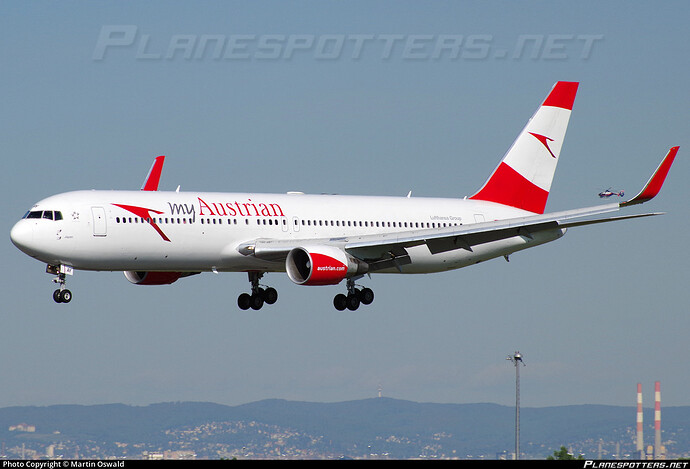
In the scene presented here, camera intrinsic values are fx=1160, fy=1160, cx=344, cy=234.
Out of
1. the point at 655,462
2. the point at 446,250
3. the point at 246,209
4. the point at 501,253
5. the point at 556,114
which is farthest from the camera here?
the point at 556,114

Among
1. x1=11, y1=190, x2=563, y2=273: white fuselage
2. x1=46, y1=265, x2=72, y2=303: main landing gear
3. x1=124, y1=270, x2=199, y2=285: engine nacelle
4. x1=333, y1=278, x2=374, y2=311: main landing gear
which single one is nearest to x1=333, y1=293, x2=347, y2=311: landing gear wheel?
x1=333, y1=278, x2=374, y2=311: main landing gear

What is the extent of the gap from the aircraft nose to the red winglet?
3113 centimetres

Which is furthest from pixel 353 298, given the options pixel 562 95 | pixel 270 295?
pixel 562 95

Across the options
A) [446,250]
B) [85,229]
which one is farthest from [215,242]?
[446,250]

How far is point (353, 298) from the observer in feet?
192

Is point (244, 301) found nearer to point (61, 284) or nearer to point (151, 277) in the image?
point (151, 277)

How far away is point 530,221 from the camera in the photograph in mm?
55031

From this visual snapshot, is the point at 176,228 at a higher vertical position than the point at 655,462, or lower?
higher

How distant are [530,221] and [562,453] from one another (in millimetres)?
67615

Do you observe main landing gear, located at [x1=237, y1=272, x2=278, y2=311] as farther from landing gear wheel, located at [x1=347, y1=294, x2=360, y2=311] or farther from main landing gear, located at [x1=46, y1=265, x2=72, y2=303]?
main landing gear, located at [x1=46, y1=265, x2=72, y2=303]

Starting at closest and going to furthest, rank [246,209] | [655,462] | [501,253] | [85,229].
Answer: [655,462], [85,229], [246,209], [501,253]

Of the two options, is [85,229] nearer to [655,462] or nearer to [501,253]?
[501,253]

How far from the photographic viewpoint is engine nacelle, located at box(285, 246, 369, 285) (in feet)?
171

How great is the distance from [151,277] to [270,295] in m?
6.21
